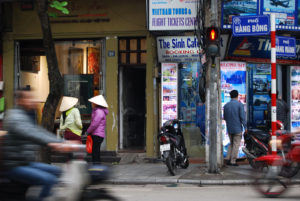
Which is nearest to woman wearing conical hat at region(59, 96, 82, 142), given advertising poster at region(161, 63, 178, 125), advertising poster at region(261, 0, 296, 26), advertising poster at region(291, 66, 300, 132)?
advertising poster at region(161, 63, 178, 125)

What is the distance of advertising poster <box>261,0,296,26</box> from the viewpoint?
43.7 ft

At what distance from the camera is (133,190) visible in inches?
357

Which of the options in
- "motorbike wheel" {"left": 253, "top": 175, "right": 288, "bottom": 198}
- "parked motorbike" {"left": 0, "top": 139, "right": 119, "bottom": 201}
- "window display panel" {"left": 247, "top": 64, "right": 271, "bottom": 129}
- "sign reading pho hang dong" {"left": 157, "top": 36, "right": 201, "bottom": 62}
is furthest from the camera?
"window display panel" {"left": 247, "top": 64, "right": 271, "bottom": 129}

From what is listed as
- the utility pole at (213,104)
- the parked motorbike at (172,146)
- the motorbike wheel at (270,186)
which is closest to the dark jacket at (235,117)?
the utility pole at (213,104)

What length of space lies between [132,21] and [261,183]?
7.62m

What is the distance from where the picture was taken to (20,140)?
5.05 meters

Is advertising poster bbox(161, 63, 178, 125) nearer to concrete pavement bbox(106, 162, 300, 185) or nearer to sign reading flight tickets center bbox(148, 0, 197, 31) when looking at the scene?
sign reading flight tickets center bbox(148, 0, 197, 31)

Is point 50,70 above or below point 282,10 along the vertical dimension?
below

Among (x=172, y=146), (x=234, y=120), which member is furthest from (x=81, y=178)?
(x=234, y=120)

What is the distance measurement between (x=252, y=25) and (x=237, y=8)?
296 cm

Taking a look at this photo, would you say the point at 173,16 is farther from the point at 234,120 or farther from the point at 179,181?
the point at 179,181

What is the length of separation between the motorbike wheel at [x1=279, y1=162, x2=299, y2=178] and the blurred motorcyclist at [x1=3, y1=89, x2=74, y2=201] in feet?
12.6

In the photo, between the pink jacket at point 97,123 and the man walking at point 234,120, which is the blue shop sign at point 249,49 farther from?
the pink jacket at point 97,123

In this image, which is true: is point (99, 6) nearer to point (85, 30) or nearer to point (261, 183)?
point (85, 30)
